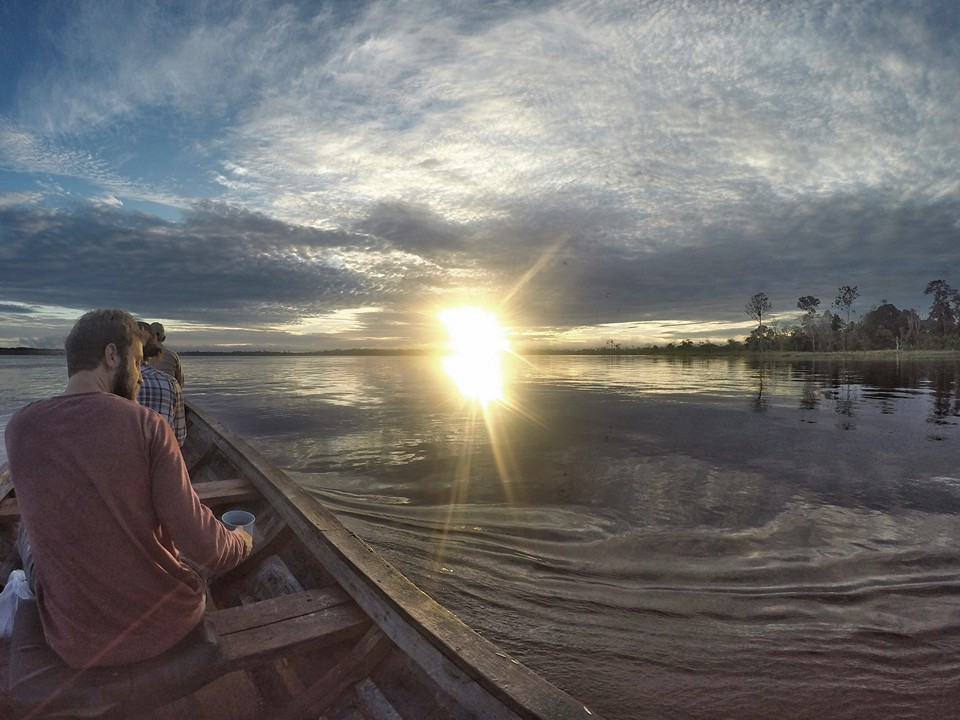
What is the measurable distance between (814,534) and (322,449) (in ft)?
34.2

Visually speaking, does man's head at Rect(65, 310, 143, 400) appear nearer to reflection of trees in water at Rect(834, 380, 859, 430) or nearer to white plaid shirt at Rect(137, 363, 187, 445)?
white plaid shirt at Rect(137, 363, 187, 445)

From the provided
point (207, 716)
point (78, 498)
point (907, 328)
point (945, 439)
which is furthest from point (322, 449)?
point (907, 328)

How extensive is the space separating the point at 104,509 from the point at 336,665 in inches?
61.9

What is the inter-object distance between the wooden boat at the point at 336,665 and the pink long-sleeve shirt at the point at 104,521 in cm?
26

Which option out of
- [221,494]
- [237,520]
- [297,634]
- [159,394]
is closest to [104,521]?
[237,520]

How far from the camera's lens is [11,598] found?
8.41 ft

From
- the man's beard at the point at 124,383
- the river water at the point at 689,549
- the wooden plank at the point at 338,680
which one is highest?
the man's beard at the point at 124,383

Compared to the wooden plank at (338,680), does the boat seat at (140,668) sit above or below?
above

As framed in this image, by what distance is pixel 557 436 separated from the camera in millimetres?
14438

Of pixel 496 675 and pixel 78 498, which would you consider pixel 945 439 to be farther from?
pixel 78 498

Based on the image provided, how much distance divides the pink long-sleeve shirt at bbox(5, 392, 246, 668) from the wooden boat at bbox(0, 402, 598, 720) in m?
0.26

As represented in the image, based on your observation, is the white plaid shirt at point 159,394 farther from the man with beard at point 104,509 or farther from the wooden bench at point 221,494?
the man with beard at point 104,509

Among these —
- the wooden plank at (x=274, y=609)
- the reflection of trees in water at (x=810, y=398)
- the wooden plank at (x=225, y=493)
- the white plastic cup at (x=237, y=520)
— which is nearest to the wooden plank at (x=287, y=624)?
the wooden plank at (x=274, y=609)

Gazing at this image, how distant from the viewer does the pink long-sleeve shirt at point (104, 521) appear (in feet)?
6.70
